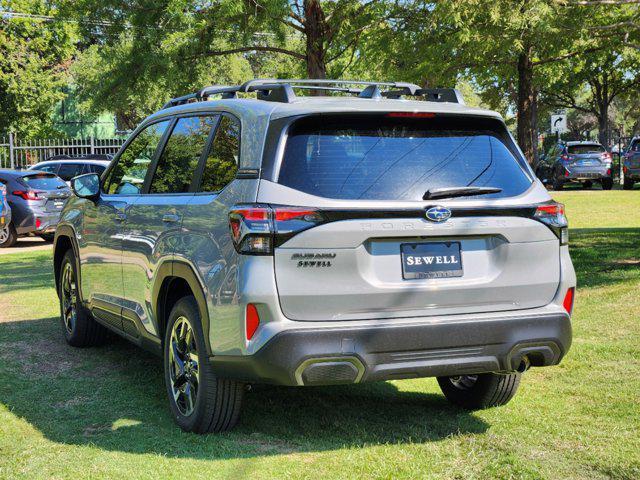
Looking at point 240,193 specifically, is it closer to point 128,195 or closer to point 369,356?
point 369,356

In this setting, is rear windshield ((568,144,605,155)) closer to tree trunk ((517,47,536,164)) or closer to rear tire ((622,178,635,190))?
rear tire ((622,178,635,190))

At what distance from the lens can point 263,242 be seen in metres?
4.38

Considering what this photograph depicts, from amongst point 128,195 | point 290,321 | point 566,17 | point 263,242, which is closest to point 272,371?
point 290,321

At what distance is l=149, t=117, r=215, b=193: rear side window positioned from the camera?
5.44m

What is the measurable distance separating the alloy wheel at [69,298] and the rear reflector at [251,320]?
3.53 m

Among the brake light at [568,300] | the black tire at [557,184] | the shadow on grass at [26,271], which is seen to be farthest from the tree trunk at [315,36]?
the black tire at [557,184]

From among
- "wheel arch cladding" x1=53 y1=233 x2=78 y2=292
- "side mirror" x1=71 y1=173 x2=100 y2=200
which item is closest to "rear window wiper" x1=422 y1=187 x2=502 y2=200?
"side mirror" x1=71 y1=173 x2=100 y2=200

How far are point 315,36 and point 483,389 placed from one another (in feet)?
42.7

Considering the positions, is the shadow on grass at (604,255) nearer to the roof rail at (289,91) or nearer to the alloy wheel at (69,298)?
the roof rail at (289,91)

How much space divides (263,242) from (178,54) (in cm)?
1428

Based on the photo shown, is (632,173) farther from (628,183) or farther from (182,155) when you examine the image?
(182,155)

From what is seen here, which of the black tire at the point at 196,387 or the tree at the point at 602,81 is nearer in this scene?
the black tire at the point at 196,387

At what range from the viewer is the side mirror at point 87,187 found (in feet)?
22.1

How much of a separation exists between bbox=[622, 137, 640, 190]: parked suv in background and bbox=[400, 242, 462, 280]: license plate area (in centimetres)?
2731
